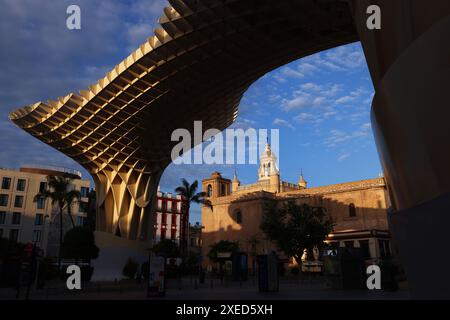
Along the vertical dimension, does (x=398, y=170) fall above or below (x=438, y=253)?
above

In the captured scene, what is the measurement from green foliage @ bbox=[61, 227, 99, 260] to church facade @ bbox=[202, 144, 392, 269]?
1552 inches

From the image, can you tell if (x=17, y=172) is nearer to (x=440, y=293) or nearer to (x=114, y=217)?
(x=114, y=217)

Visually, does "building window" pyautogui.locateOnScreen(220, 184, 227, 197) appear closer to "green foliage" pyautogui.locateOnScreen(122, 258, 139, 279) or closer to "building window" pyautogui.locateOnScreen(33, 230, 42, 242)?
"building window" pyautogui.locateOnScreen(33, 230, 42, 242)

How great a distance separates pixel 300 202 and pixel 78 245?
5284 cm

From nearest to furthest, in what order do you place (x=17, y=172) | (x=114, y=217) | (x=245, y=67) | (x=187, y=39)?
(x=187, y=39) < (x=245, y=67) < (x=114, y=217) < (x=17, y=172)

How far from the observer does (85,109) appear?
3769 centimetres

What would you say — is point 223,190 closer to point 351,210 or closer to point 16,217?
point 351,210

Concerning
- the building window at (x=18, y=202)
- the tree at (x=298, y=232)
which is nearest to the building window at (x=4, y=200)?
the building window at (x=18, y=202)

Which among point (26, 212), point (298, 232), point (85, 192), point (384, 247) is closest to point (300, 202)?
point (384, 247)

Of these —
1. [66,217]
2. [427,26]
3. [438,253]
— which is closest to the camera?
[438,253]

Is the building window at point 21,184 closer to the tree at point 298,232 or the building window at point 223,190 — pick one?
the building window at point 223,190
